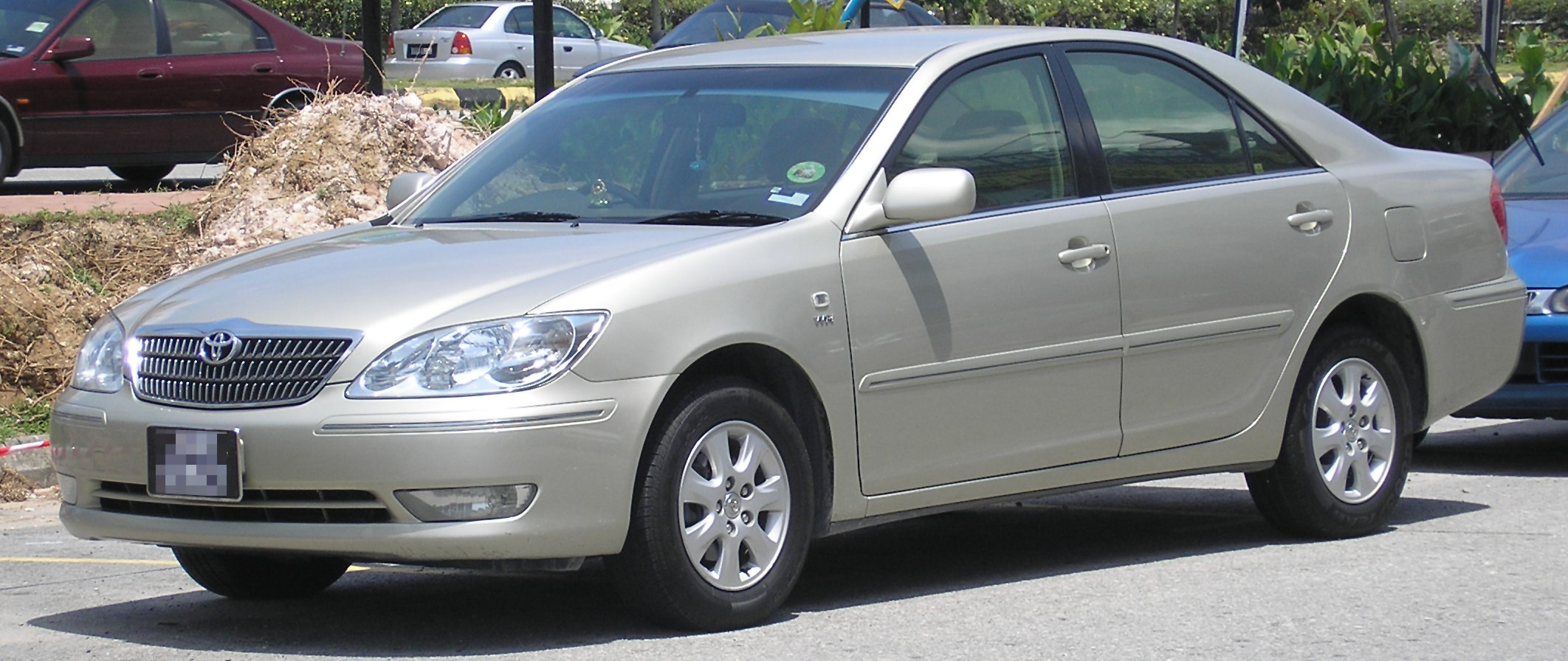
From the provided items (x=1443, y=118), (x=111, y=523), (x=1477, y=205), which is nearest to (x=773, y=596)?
(x=111, y=523)

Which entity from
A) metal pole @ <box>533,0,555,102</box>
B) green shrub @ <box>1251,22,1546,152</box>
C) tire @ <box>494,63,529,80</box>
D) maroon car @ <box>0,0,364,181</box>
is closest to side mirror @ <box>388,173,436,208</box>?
metal pole @ <box>533,0,555,102</box>

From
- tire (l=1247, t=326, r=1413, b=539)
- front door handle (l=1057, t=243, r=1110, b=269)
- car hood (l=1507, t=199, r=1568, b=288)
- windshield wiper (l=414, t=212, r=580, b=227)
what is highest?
windshield wiper (l=414, t=212, r=580, b=227)

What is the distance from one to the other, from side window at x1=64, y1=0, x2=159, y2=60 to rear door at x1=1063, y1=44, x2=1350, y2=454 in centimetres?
926

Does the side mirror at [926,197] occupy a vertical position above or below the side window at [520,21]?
above

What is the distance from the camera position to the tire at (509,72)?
29.1 meters

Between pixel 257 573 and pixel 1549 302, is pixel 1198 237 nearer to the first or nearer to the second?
pixel 1549 302

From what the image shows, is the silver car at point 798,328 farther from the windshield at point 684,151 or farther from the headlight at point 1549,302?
the headlight at point 1549,302

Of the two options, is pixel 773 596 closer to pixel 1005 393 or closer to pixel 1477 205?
pixel 1005 393

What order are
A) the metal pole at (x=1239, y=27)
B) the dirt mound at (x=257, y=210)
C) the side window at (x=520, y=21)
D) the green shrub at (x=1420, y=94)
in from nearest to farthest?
the dirt mound at (x=257, y=210) < the metal pole at (x=1239, y=27) < the green shrub at (x=1420, y=94) < the side window at (x=520, y=21)

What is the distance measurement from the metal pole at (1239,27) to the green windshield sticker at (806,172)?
8164 mm

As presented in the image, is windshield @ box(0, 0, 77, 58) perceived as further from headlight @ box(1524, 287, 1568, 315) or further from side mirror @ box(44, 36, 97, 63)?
headlight @ box(1524, 287, 1568, 315)

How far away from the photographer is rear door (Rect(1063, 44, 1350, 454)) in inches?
239

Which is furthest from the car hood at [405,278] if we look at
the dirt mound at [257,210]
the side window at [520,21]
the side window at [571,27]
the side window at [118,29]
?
the side window at [571,27]

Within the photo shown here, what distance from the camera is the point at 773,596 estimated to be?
17.1 ft
